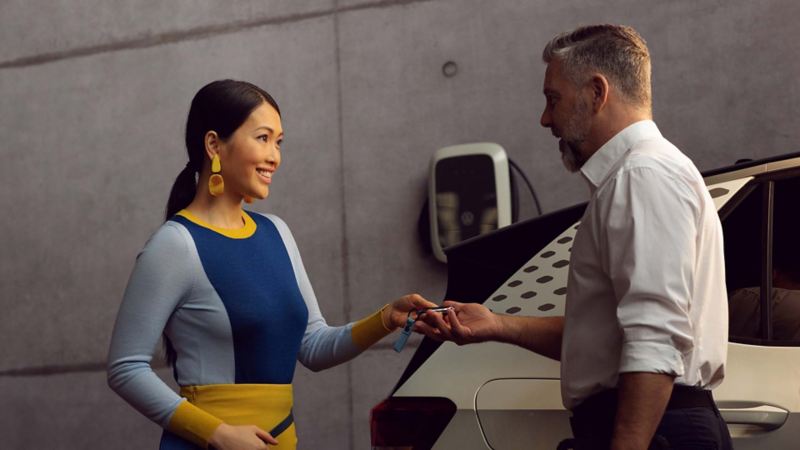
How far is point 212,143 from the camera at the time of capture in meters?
2.63

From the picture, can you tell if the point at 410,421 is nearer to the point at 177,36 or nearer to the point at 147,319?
the point at 147,319

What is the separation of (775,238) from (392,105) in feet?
11.9

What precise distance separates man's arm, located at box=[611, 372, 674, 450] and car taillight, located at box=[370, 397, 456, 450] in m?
0.82

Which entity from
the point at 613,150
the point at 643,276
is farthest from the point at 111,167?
the point at 643,276

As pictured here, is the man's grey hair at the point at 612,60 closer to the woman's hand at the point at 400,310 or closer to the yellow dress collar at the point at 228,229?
the woman's hand at the point at 400,310

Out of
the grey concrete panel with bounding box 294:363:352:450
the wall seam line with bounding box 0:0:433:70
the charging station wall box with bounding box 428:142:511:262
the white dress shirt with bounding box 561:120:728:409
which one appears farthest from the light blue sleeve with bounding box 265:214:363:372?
the wall seam line with bounding box 0:0:433:70

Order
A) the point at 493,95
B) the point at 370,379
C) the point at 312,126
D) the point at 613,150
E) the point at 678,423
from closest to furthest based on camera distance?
the point at 678,423
the point at 613,150
the point at 493,95
the point at 370,379
the point at 312,126

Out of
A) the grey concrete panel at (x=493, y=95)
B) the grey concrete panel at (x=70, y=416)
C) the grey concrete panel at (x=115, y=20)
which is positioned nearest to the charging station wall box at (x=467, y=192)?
the grey concrete panel at (x=493, y=95)

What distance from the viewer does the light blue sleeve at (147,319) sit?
238 centimetres

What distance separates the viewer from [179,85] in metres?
6.77

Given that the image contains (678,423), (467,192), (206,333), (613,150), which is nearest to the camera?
(678,423)

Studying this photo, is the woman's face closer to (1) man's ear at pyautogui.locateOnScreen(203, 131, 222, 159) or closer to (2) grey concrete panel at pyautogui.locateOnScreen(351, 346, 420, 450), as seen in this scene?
(1) man's ear at pyautogui.locateOnScreen(203, 131, 222, 159)

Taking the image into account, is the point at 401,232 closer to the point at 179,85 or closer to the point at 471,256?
the point at 179,85

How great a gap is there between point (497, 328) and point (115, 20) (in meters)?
5.19
